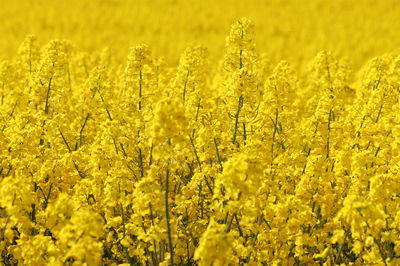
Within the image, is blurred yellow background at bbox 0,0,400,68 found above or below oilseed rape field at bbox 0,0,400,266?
above

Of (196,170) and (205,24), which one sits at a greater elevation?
(205,24)

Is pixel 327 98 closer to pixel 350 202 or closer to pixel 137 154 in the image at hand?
pixel 137 154

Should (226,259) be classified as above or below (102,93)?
below

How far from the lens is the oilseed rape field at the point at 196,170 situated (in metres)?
3.77

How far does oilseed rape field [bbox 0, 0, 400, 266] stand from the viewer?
377cm

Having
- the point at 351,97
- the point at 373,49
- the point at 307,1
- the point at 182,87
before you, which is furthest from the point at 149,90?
the point at 307,1

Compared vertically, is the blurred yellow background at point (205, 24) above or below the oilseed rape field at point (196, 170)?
above

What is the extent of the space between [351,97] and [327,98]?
3010 millimetres

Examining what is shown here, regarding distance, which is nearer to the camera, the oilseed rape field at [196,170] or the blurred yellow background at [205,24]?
the oilseed rape field at [196,170]

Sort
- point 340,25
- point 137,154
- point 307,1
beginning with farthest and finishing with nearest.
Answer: point 307,1, point 340,25, point 137,154

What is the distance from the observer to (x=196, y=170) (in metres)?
5.05

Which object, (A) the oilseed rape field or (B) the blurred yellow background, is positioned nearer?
(A) the oilseed rape field

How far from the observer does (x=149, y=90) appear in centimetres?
605

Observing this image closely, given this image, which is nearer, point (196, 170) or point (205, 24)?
point (196, 170)
